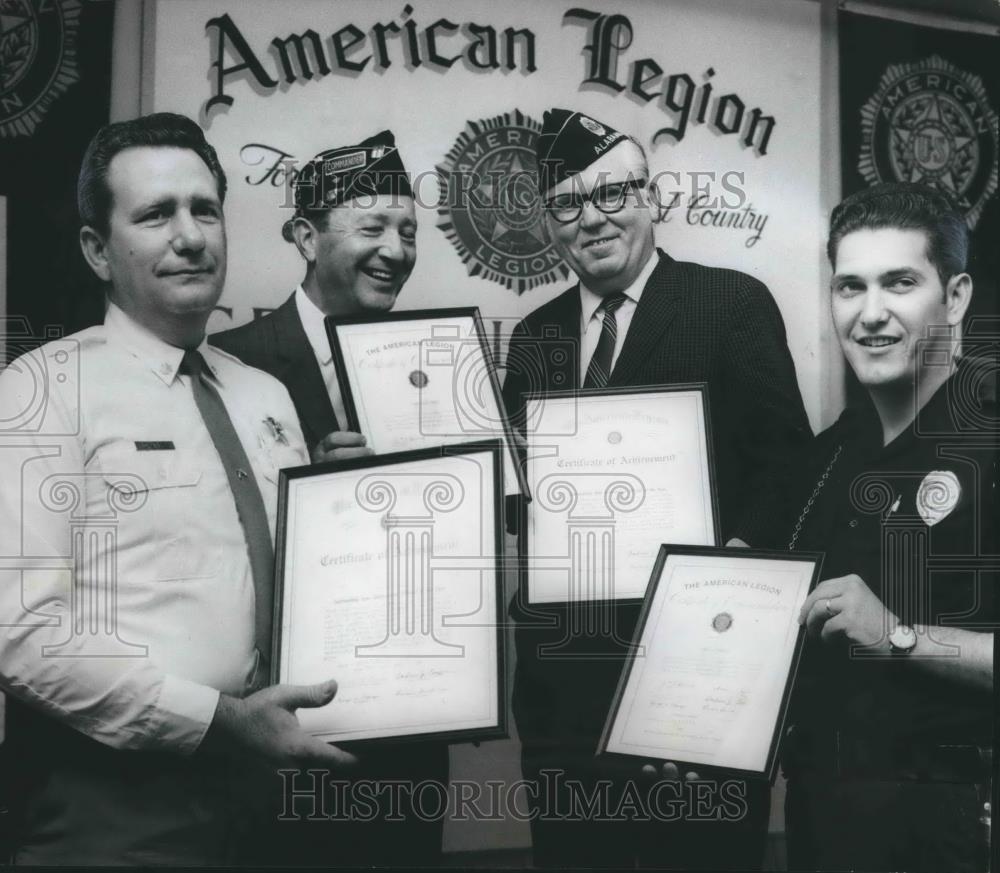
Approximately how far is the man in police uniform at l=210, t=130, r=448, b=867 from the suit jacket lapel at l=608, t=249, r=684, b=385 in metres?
0.68

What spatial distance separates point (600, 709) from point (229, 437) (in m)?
1.31

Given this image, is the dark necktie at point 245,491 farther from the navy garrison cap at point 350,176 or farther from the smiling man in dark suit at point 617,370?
the smiling man in dark suit at point 617,370

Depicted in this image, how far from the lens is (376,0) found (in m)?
3.43

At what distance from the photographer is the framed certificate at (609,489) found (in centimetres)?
335

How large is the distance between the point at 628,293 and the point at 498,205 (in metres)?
0.47

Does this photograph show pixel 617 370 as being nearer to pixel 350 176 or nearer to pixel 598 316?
pixel 598 316

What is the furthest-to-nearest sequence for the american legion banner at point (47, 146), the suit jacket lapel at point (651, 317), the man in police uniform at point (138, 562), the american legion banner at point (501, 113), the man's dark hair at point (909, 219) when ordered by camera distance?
the man's dark hair at point (909, 219)
the suit jacket lapel at point (651, 317)
the american legion banner at point (501, 113)
the american legion banner at point (47, 146)
the man in police uniform at point (138, 562)

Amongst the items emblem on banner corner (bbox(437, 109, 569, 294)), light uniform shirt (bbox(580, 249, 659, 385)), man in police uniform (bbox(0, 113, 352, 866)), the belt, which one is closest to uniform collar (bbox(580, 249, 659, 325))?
light uniform shirt (bbox(580, 249, 659, 385))

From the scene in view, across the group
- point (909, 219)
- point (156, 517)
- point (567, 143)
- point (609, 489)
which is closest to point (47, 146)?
point (156, 517)

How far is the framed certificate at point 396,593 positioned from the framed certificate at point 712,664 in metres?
0.41

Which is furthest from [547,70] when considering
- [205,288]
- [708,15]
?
[205,288]

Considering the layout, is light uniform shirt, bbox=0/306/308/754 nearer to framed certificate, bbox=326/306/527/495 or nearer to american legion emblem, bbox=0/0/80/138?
framed certificate, bbox=326/306/527/495

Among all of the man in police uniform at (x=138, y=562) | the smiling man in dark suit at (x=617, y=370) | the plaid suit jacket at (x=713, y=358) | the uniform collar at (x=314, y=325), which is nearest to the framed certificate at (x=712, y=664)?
the smiling man in dark suit at (x=617, y=370)

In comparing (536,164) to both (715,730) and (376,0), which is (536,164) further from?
(715,730)
